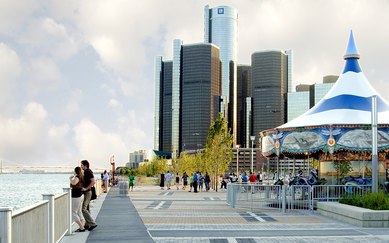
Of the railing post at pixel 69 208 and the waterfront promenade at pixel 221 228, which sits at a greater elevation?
the railing post at pixel 69 208

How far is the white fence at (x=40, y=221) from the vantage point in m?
6.88

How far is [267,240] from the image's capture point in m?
12.9

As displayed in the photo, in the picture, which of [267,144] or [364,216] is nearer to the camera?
[364,216]

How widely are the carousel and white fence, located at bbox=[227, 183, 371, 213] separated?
3073 millimetres

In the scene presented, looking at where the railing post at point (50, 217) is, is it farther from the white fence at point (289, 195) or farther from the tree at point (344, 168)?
the tree at point (344, 168)

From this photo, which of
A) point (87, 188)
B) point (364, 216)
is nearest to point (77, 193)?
point (87, 188)

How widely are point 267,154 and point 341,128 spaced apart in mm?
5292

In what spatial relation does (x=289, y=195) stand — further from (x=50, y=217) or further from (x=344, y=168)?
(x=50, y=217)

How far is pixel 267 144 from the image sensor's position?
28.7 metres

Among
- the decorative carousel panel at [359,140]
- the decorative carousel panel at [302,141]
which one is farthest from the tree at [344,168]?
the decorative carousel panel at [359,140]

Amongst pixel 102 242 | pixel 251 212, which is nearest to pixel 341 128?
pixel 251 212

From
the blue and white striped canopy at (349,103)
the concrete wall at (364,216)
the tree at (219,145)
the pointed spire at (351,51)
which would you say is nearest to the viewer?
the concrete wall at (364,216)

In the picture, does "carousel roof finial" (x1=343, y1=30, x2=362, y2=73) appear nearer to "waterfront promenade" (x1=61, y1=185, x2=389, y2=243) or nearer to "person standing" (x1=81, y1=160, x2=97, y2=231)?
"waterfront promenade" (x1=61, y1=185, x2=389, y2=243)

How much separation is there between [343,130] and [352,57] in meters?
6.62
